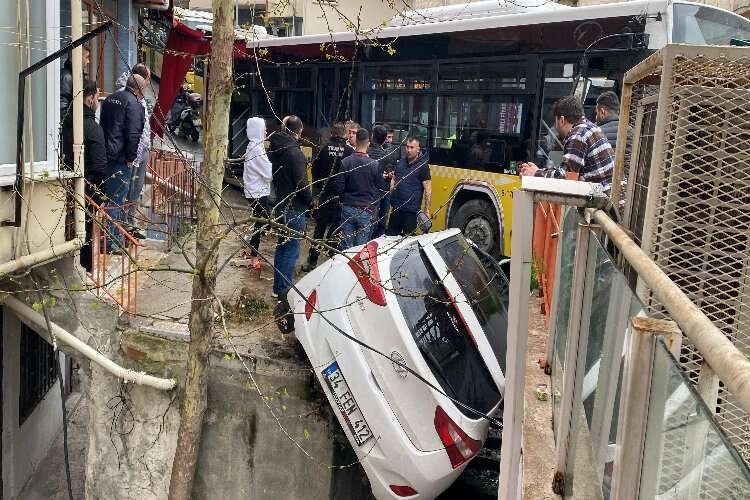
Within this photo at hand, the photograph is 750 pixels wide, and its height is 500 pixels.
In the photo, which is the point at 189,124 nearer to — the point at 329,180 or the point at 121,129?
the point at 121,129

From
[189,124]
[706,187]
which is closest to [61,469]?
[706,187]

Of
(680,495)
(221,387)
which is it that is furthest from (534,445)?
(221,387)

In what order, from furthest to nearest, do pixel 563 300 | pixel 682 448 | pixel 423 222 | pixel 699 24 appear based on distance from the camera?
pixel 423 222
pixel 699 24
pixel 563 300
pixel 682 448

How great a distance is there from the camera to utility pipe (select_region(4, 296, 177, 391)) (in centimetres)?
688

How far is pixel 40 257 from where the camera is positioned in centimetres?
618

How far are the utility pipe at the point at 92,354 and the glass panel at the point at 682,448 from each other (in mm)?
5887

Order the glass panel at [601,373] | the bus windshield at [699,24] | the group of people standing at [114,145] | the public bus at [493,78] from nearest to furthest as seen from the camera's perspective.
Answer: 1. the glass panel at [601,373]
2. the group of people standing at [114,145]
3. the bus windshield at [699,24]
4. the public bus at [493,78]

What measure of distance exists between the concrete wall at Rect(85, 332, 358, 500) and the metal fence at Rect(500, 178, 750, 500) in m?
2.99

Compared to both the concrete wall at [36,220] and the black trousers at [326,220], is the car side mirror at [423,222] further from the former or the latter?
the concrete wall at [36,220]

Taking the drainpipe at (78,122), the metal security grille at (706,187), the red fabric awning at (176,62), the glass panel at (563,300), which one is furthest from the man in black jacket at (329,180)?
the metal security grille at (706,187)

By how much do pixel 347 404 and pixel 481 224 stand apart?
4268 millimetres

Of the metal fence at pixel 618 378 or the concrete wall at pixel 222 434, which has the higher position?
the metal fence at pixel 618 378

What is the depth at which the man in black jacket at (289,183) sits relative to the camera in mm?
7766

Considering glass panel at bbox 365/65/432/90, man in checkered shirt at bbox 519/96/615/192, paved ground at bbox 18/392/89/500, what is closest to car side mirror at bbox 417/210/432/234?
glass panel at bbox 365/65/432/90
